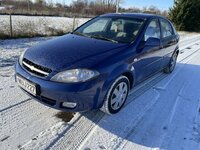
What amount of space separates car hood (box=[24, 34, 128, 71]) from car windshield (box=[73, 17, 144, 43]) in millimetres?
Result: 259

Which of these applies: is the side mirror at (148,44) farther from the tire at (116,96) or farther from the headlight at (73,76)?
the headlight at (73,76)

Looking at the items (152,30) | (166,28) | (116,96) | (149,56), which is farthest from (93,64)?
(166,28)

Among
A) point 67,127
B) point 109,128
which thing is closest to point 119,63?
point 109,128

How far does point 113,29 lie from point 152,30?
0.85 meters

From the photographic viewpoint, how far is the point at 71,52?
346 centimetres

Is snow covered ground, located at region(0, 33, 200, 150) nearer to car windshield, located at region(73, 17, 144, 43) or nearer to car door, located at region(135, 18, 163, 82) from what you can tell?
car door, located at region(135, 18, 163, 82)

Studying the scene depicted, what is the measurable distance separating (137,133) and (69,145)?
1031 mm

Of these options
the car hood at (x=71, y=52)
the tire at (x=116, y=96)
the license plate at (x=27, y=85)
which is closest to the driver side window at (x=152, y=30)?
the car hood at (x=71, y=52)

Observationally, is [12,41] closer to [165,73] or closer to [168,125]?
[165,73]

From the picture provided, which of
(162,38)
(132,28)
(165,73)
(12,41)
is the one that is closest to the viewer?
(132,28)

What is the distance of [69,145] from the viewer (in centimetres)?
285

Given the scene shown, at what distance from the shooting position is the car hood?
10.3 ft

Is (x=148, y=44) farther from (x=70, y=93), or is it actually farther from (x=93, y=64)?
(x=70, y=93)

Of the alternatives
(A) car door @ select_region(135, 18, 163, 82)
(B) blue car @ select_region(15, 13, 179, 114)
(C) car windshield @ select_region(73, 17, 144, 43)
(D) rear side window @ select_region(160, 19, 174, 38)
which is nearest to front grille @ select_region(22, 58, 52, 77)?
(B) blue car @ select_region(15, 13, 179, 114)
